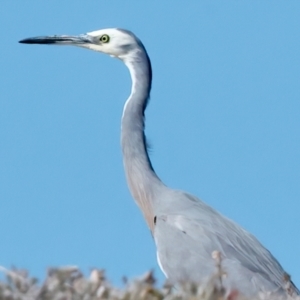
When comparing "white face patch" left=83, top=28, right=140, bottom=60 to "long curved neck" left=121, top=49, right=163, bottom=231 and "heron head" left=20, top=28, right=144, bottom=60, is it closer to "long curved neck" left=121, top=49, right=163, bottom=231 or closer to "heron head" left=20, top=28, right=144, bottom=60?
"heron head" left=20, top=28, right=144, bottom=60

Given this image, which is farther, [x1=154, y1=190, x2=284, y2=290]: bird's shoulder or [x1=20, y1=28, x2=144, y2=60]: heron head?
[x1=20, y1=28, x2=144, y2=60]: heron head

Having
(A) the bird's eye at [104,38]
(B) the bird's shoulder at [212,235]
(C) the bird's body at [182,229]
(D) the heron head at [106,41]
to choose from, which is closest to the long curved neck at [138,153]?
(C) the bird's body at [182,229]

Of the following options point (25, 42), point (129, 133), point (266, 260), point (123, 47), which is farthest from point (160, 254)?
point (25, 42)

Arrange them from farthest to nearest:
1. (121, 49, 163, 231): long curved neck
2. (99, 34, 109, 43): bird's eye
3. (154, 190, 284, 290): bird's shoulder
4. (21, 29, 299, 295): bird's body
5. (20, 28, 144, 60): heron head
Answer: (99, 34, 109, 43): bird's eye
(20, 28, 144, 60): heron head
(121, 49, 163, 231): long curved neck
(154, 190, 284, 290): bird's shoulder
(21, 29, 299, 295): bird's body

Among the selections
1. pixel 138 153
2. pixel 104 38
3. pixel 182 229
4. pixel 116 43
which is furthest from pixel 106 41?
pixel 182 229

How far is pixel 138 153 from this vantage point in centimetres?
826

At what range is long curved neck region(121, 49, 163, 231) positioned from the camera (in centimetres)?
801

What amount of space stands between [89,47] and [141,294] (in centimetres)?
742

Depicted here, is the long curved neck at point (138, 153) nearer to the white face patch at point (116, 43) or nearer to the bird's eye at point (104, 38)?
the white face patch at point (116, 43)

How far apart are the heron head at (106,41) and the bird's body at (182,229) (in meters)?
0.20

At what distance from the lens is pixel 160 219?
724 centimetres

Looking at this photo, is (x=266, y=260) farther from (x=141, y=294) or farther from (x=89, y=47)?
(x=141, y=294)

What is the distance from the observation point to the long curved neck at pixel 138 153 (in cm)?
801

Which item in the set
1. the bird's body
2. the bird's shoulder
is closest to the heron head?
the bird's body
